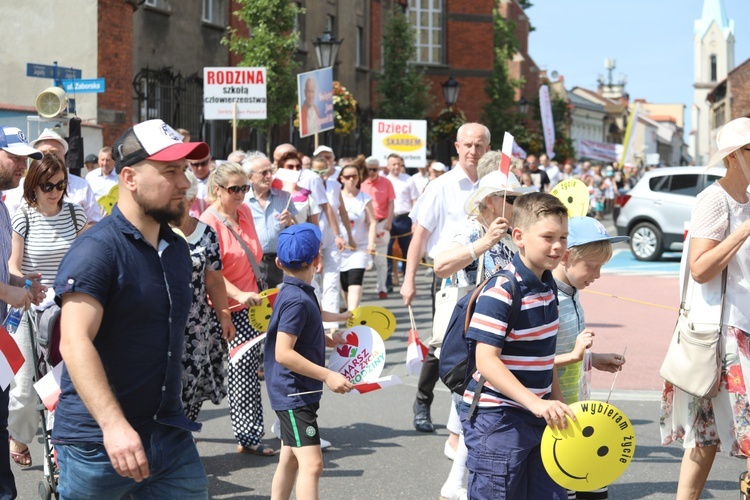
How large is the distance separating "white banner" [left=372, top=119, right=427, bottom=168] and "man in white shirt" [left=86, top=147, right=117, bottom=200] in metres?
9.47

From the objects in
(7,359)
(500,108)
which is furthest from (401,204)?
(500,108)

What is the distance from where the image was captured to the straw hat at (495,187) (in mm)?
5332

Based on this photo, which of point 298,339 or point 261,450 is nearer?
point 298,339

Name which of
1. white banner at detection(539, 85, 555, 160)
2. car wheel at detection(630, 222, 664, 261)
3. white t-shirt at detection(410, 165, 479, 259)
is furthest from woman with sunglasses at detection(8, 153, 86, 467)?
white banner at detection(539, 85, 555, 160)

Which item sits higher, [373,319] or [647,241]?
[647,241]

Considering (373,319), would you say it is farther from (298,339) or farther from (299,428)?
(299,428)

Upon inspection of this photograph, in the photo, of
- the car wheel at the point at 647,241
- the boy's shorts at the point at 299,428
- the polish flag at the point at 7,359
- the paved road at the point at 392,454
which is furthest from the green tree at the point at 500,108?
the polish flag at the point at 7,359

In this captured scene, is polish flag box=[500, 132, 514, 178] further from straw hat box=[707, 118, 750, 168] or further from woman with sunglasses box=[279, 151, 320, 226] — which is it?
woman with sunglasses box=[279, 151, 320, 226]

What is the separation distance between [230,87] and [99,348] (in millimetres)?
12911

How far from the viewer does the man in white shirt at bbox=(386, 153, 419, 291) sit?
57.1 ft

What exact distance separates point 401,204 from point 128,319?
47.8 ft

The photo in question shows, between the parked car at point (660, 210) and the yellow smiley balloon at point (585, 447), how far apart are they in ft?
61.2

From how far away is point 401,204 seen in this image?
58.6ft

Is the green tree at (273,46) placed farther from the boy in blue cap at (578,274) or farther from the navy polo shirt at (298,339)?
the boy in blue cap at (578,274)
